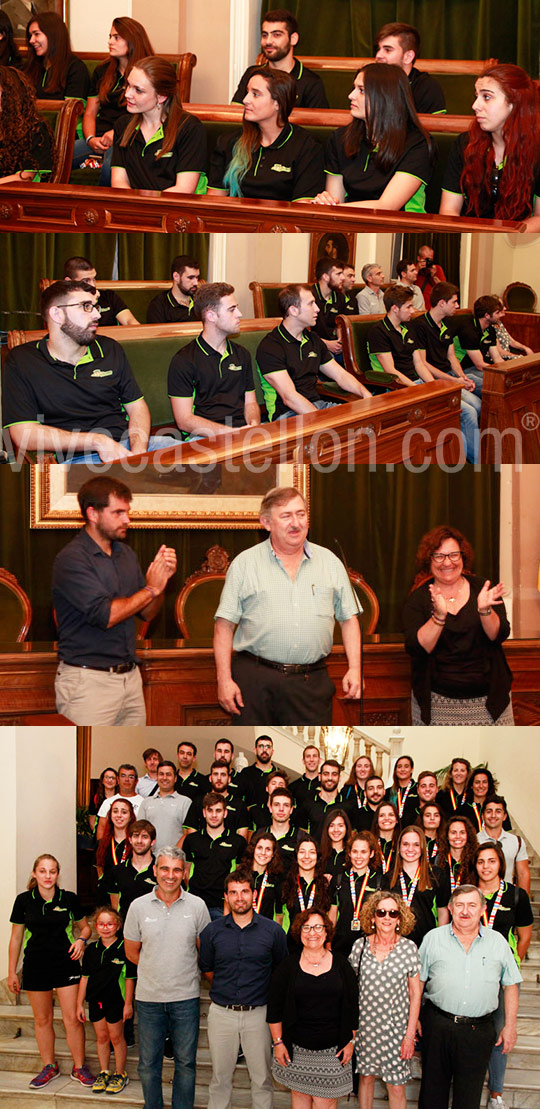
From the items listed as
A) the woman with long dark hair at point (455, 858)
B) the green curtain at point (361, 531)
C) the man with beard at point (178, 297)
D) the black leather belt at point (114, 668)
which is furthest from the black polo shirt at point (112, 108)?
the woman with long dark hair at point (455, 858)

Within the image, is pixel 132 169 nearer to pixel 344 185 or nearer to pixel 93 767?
pixel 344 185

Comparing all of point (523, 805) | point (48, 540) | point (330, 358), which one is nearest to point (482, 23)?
point (330, 358)

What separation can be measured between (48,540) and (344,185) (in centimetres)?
202

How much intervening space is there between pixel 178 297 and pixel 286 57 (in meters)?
1.94

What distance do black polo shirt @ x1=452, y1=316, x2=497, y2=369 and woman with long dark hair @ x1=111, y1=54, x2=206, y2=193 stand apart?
1.32 meters

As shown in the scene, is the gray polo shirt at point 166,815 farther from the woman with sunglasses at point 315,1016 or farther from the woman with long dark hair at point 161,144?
the woman with long dark hair at point 161,144

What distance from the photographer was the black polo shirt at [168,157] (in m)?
5.15

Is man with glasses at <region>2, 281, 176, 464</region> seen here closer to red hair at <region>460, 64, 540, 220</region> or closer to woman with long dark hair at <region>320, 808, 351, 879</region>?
woman with long dark hair at <region>320, 808, 351, 879</region>

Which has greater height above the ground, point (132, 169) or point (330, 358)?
point (132, 169)

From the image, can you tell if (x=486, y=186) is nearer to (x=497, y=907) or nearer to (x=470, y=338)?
(x=470, y=338)

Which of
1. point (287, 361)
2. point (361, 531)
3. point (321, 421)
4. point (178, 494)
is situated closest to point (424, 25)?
point (361, 531)

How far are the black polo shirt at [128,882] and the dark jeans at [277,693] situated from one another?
69 cm

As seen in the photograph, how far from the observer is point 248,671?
3934 millimetres

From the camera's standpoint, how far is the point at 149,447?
437cm
